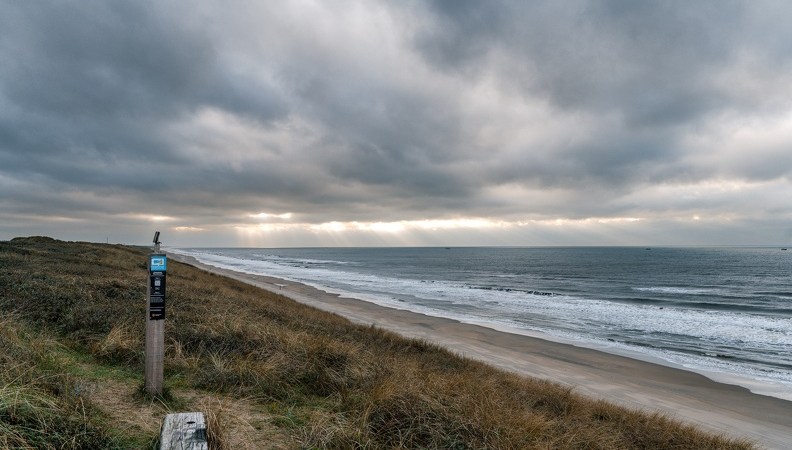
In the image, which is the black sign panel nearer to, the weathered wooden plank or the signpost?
the signpost

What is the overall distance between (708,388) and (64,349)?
18.8m

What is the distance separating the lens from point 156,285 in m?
5.36

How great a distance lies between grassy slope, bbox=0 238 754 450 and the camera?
4480 mm

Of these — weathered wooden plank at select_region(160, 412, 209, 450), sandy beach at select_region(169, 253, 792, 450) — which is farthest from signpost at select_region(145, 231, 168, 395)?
sandy beach at select_region(169, 253, 792, 450)

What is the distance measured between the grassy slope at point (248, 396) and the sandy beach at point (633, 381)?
4.33 meters

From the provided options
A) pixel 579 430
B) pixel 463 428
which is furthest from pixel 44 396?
pixel 579 430

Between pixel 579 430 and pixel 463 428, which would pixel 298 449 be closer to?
pixel 463 428

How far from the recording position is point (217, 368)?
7.03 meters

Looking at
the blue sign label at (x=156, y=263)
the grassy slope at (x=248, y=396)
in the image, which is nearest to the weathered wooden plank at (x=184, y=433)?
the grassy slope at (x=248, y=396)

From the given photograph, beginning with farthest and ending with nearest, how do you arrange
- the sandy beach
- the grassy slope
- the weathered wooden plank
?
the sandy beach → the grassy slope → the weathered wooden plank

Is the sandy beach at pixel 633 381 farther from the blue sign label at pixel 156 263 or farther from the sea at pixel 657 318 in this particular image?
the blue sign label at pixel 156 263

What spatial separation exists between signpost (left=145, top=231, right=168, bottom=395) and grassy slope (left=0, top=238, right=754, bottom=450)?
0.26 m

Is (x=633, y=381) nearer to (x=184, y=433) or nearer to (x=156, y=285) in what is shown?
(x=184, y=433)

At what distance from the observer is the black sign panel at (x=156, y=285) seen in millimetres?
5301
